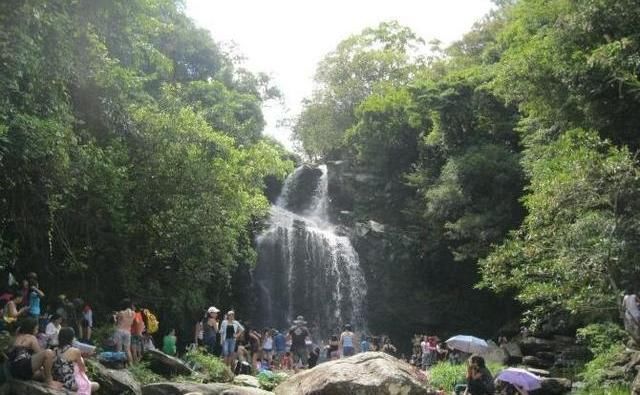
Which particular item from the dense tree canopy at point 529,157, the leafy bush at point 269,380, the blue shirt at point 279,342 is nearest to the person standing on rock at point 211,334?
the leafy bush at point 269,380

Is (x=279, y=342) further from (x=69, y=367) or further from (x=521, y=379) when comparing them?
(x=69, y=367)

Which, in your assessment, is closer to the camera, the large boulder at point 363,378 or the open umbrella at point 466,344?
the large boulder at point 363,378

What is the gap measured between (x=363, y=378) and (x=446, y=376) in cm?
805

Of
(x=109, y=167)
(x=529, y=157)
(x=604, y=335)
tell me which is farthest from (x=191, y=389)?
(x=529, y=157)

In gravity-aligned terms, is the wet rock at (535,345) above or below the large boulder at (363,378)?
above

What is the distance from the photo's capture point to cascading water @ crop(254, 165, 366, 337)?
25.2 meters

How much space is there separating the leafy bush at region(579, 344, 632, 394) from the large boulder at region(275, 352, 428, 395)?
5171 millimetres

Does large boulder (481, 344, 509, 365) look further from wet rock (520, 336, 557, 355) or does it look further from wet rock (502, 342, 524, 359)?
wet rock (520, 336, 557, 355)

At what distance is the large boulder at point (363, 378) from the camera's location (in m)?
8.85

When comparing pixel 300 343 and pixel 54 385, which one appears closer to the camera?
pixel 54 385

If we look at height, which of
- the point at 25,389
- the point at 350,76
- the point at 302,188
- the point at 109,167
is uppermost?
the point at 350,76

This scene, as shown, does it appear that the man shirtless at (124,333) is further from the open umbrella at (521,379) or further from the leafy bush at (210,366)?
the open umbrella at (521,379)

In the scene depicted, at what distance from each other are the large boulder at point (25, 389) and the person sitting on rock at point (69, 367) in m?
0.19

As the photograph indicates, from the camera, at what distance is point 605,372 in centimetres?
1284
